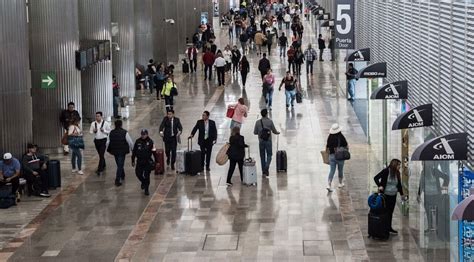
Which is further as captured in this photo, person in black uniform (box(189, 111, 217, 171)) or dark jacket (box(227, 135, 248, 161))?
person in black uniform (box(189, 111, 217, 171))

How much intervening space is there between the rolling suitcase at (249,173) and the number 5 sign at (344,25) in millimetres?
7459

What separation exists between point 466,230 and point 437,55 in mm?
3561

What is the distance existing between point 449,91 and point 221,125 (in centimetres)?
1606

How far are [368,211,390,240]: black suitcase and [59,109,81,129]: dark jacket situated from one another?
9574mm

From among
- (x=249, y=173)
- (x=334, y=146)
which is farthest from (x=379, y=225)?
(x=249, y=173)

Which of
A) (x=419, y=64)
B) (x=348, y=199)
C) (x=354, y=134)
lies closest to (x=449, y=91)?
(x=419, y=64)

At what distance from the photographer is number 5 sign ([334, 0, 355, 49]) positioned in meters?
27.5

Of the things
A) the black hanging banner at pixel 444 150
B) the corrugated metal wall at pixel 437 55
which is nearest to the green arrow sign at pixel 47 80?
the corrugated metal wall at pixel 437 55

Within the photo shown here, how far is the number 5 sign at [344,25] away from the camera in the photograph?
27.5m

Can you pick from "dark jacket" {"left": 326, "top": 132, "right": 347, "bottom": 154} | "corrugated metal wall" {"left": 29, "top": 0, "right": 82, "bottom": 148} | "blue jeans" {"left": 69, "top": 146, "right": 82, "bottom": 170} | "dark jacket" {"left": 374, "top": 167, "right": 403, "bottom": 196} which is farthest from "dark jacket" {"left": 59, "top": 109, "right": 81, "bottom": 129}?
"dark jacket" {"left": 374, "top": 167, "right": 403, "bottom": 196}

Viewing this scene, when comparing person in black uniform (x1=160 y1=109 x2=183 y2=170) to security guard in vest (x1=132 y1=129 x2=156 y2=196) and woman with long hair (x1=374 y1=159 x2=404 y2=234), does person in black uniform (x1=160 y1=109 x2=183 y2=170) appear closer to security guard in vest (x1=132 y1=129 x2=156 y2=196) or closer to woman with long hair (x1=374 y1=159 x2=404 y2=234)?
security guard in vest (x1=132 y1=129 x2=156 y2=196)

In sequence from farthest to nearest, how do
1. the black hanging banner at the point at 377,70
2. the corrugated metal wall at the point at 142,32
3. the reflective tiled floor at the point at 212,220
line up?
the corrugated metal wall at the point at 142,32
the black hanging banner at the point at 377,70
the reflective tiled floor at the point at 212,220

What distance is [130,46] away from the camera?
3562 cm

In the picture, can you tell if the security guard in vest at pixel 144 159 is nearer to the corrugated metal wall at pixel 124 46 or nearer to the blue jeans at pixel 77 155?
the blue jeans at pixel 77 155
